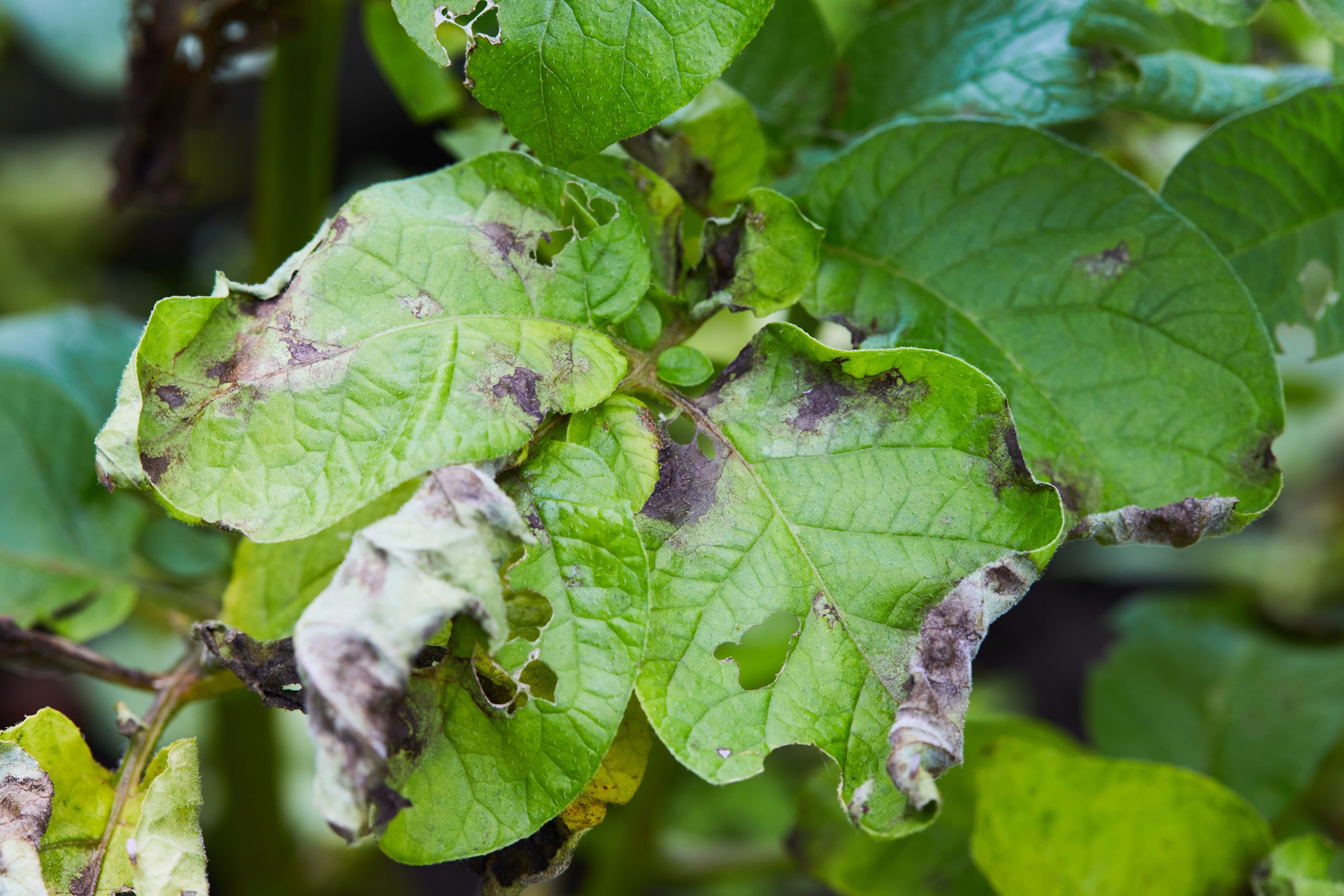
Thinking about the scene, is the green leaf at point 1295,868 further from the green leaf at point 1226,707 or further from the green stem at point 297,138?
the green stem at point 297,138

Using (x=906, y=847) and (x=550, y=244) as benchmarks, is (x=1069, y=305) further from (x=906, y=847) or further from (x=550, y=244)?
(x=906, y=847)

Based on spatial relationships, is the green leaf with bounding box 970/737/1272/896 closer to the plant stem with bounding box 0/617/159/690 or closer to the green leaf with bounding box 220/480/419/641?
the green leaf with bounding box 220/480/419/641

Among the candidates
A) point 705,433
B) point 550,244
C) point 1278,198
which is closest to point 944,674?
point 705,433

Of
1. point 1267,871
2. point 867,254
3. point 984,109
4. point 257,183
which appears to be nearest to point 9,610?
point 257,183

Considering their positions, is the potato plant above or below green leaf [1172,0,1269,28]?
below

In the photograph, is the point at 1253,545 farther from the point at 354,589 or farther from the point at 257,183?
the point at 354,589

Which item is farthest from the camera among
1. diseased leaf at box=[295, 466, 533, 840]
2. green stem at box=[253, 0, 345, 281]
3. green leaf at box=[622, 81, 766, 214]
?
green stem at box=[253, 0, 345, 281]

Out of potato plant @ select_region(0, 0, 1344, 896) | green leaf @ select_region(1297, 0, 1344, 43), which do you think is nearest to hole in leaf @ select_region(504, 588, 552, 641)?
potato plant @ select_region(0, 0, 1344, 896)

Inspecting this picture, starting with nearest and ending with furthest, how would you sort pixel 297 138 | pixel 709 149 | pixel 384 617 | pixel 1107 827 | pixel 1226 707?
1. pixel 384 617
2. pixel 709 149
3. pixel 1107 827
4. pixel 297 138
5. pixel 1226 707
